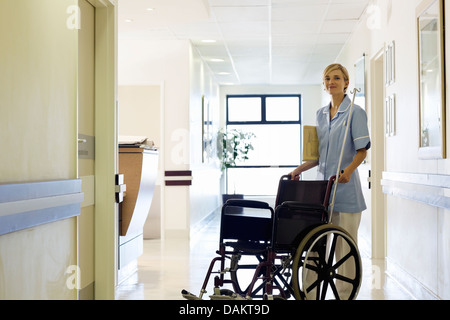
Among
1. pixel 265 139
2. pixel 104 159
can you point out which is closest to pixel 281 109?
pixel 265 139

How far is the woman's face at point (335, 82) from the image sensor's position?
337 cm

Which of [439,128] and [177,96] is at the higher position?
[177,96]

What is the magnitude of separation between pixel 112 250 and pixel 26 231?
5.12 ft

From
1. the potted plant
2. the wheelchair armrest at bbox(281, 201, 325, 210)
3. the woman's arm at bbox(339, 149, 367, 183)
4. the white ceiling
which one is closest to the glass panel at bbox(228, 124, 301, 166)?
the potted plant

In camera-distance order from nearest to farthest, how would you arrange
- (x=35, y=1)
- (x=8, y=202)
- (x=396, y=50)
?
1. (x=8, y=202)
2. (x=35, y=1)
3. (x=396, y=50)

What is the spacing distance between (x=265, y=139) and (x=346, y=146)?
32.4 ft

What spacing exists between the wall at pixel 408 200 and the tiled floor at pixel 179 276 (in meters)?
0.18

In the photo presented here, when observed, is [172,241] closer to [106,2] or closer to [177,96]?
[177,96]

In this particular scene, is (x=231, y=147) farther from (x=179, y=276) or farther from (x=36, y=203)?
(x=36, y=203)

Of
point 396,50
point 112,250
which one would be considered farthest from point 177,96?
point 112,250

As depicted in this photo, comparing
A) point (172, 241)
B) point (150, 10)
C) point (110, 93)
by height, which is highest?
point (150, 10)

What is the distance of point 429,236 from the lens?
12.6ft

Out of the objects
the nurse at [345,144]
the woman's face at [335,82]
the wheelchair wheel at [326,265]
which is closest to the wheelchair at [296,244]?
the wheelchair wheel at [326,265]
